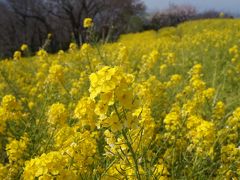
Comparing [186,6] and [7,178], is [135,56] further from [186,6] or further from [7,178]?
[186,6]

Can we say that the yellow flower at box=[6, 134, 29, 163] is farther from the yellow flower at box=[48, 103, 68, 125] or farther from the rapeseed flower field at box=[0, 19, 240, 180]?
the yellow flower at box=[48, 103, 68, 125]

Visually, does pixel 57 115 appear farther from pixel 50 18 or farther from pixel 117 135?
pixel 50 18

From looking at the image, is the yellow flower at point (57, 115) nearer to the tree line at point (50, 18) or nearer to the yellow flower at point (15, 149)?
the yellow flower at point (15, 149)

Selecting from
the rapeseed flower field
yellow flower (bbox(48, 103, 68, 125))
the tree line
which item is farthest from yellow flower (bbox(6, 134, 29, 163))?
the tree line

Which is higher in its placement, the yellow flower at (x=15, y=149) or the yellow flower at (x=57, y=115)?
the yellow flower at (x=57, y=115)

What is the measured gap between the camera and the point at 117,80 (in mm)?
1494

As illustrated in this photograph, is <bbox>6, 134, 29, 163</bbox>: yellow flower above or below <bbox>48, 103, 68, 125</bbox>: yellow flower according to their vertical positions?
below

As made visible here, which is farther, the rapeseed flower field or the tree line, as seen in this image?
the tree line

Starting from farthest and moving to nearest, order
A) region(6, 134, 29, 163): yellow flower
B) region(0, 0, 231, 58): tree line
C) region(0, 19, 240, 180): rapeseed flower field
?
region(0, 0, 231, 58): tree line
region(6, 134, 29, 163): yellow flower
region(0, 19, 240, 180): rapeseed flower field

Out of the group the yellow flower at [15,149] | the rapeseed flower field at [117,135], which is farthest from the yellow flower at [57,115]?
the yellow flower at [15,149]

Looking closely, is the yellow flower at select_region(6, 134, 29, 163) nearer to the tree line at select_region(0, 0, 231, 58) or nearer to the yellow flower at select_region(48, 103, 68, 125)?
the yellow flower at select_region(48, 103, 68, 125)

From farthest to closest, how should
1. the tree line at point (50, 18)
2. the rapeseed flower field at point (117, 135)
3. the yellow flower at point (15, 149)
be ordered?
the tree line at point (50, 18) < the yellow flower at point (15, 149) < the rapeseed flower field at point (117, 135)

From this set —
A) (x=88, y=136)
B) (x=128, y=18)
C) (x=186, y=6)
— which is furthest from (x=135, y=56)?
(x=186, y=6)

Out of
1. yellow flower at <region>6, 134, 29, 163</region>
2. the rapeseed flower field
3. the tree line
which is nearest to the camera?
the rapeseed flower field
